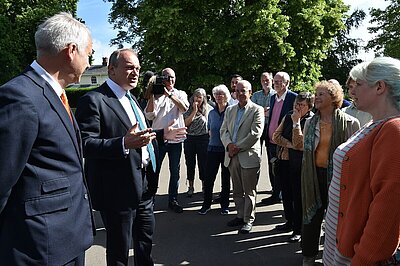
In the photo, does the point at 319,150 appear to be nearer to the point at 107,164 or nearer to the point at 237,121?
the point at 237,121

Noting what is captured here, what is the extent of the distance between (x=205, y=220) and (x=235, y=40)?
13138mm

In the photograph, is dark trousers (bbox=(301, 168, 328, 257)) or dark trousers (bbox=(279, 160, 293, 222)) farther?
dark trousers (bbox=(279, 160, 293, 222))

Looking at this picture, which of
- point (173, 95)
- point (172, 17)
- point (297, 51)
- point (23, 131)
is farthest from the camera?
point (297, 51)

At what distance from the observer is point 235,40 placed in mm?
17328

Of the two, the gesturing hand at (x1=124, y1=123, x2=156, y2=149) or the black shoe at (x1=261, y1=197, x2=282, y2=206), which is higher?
the gesturing hand at (x1=124, y1=123, x2=156, y2=149)

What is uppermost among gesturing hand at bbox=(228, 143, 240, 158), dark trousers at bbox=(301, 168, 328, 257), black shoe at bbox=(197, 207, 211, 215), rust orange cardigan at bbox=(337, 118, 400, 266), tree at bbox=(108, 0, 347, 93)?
tree at bbox=(108, 0, 347, 93)

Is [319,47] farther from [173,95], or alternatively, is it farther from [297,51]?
[173,95]

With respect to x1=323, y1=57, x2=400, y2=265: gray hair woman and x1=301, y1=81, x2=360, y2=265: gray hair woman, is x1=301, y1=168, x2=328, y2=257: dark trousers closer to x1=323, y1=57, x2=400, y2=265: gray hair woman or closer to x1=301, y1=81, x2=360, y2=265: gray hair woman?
x1=301, y1=81, x2=360, y2=265: gray hair woman

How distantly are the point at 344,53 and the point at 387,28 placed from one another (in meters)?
4.14

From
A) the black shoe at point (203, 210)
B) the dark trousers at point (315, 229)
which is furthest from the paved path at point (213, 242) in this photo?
the dark trousers at point (315, 229)

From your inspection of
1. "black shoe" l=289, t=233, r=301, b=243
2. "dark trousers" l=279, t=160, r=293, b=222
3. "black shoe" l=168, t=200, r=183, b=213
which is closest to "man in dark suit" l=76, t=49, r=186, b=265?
"black shoe" l=289, t=233, r=301, b=243

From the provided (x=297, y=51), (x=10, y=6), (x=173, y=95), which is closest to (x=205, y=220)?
(x=173, y=95)

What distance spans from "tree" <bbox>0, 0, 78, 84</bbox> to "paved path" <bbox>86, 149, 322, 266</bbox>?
74.9 feet

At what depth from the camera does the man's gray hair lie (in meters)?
1.96
